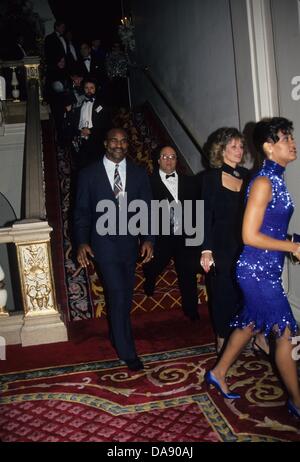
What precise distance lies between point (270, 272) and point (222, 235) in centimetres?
75

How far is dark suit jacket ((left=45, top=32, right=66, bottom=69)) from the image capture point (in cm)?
828

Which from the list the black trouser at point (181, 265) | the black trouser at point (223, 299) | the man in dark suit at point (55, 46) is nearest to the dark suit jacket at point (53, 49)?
the man in dark suit at point (55, 46)

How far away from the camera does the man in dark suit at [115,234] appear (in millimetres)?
3486

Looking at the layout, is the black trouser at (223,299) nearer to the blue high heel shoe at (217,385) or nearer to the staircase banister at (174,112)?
the blue high heel shoe at (217,385)

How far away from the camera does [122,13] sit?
11930 mm

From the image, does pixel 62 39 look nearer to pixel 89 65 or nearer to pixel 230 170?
pixel 89 65

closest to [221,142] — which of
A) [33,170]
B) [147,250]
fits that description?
[147,250]

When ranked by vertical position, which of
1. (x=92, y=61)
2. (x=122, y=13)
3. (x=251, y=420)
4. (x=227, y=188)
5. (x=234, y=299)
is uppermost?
(x=122, y=13)

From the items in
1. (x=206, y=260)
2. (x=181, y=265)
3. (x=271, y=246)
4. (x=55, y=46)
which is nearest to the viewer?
(x=271, y=246)

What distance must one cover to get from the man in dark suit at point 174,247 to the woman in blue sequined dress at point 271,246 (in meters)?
1.66

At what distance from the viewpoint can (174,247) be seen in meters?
4.57
